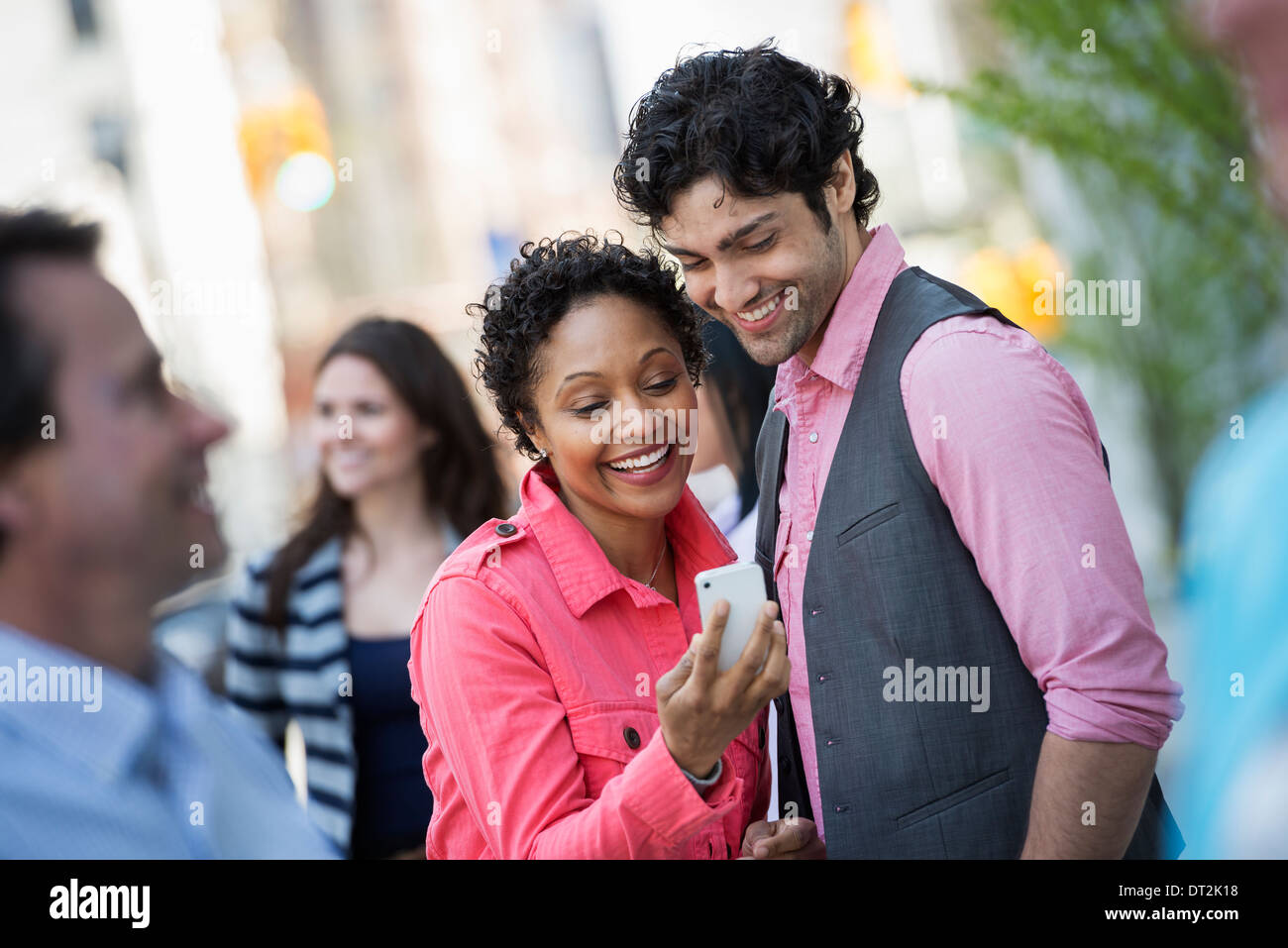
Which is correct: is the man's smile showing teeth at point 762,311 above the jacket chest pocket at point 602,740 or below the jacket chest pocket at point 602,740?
above

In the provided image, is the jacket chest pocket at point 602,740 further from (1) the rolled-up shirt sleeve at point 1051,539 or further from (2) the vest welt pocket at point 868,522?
(1) the rolled-up shirt sleeve at point 1051,539

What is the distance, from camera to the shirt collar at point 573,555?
1.83 meters

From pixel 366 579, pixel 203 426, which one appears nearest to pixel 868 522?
pixel 203 426

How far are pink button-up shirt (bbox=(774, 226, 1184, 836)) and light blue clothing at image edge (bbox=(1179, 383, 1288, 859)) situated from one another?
2.65 ft

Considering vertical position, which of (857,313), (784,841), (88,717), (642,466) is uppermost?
(857,313)

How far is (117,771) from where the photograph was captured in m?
1.23

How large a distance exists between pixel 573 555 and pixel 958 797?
71cm

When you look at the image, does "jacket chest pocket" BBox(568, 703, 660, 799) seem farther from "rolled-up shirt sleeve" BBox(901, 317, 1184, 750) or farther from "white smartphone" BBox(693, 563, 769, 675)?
"rolled-up shirt sleeve" BBox(901, 317, 1184, 750)

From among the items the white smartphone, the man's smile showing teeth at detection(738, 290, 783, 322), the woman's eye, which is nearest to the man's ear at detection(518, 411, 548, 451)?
the woman's eye

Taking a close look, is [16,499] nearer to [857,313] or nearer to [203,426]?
[203,426]

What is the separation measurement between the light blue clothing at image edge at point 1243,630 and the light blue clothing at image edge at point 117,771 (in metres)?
1.03

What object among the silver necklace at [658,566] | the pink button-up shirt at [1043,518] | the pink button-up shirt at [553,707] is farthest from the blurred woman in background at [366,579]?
the pink button-up shirt at [1043,518]

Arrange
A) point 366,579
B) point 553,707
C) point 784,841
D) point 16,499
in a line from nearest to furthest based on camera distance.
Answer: point 16,499, point 553,707, point 784,841, point 366,579
